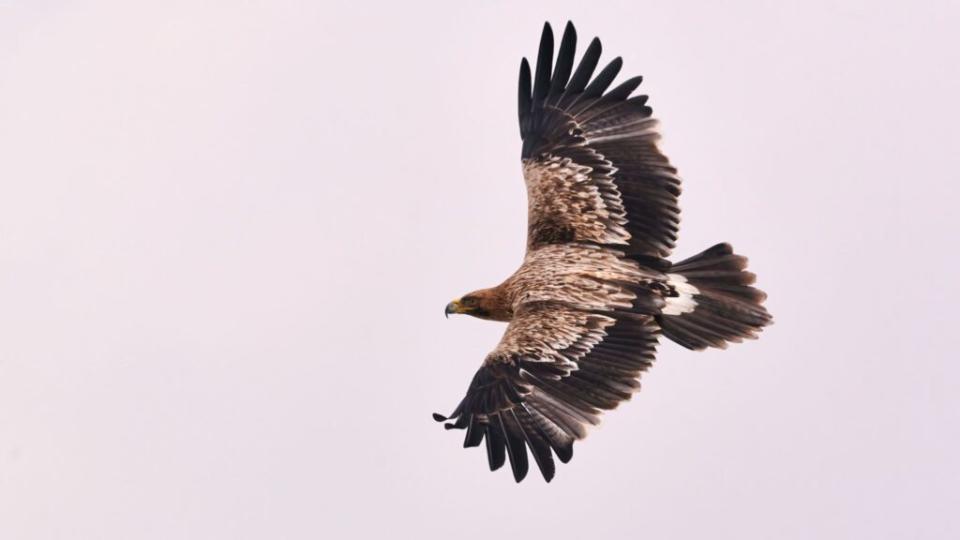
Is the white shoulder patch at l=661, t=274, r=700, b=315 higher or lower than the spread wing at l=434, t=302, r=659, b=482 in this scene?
higher

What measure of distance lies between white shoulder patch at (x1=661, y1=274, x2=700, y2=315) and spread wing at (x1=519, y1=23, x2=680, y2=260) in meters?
0.27

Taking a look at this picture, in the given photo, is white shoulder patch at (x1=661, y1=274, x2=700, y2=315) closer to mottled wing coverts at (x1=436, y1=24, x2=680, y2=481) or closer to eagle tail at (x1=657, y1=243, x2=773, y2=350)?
eagle tail at (x1=657, y1=243, x2=773, y2=350)

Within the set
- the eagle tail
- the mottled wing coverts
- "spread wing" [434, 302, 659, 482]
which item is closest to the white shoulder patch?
the eagle tail

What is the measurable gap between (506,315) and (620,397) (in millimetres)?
2085

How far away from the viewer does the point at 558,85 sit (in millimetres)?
18062

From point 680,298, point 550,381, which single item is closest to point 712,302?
point 680,298

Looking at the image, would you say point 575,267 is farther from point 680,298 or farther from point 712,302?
point 712,302

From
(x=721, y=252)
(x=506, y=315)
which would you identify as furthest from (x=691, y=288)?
(x=506, y=315)

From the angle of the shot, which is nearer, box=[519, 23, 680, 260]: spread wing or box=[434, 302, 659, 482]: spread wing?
box=[434, 302, 659, 482]: spread wing

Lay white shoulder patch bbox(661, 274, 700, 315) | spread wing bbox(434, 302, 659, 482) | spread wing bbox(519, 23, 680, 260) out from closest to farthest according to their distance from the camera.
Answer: spread wing bbox(434, 302, 659, 482), white shoulder patch bbox(661, 274, 700, 315), spread wing bbox(519, 23, 680, 260)

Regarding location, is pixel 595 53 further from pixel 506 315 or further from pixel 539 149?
pixel 506 315

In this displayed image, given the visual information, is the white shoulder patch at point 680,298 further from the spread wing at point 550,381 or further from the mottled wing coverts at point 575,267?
the spread wing at point 550,381

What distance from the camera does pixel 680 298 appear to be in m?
16.8

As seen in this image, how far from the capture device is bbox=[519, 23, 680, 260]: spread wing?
17047 mm
